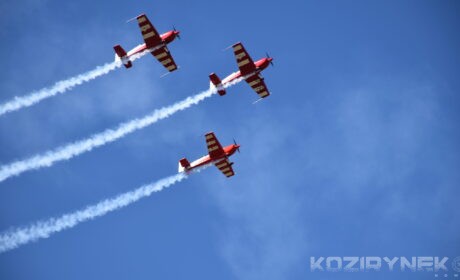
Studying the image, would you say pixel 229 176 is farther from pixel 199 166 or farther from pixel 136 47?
pixel 136 47

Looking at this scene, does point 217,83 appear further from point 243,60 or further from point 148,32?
point 148,32

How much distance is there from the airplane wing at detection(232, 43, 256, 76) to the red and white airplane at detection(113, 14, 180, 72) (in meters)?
7.62

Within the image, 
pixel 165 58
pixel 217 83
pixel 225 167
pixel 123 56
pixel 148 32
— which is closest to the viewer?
pixel 148 32

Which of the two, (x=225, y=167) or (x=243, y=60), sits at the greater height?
(x=243, y=60)

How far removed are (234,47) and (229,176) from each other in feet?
51.9

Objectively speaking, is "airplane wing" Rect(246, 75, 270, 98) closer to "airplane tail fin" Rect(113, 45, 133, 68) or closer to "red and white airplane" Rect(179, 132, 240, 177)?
"red and white airplane" Rect(179, 132, 240, 177)

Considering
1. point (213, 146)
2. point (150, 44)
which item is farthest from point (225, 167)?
point (150, 44)

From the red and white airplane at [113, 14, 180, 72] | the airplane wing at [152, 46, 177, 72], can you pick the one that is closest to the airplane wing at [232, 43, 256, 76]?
the red and white airplane at [113, 14, 180, 72]

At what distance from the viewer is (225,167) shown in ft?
358

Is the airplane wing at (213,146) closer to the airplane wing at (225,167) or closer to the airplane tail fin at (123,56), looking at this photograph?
the airplane wing at (225,167)

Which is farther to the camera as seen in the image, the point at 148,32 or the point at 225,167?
the point at 225,167

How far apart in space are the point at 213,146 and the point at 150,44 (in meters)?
15.1

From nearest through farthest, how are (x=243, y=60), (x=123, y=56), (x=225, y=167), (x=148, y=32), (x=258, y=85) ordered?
(x=148, y=32), (x=225, y=167), (x=243, y=60), (x=123, y=56), (x=258, y=85)

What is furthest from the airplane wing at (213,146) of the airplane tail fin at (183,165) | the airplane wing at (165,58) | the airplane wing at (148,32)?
the airplane wing at (148,32)
